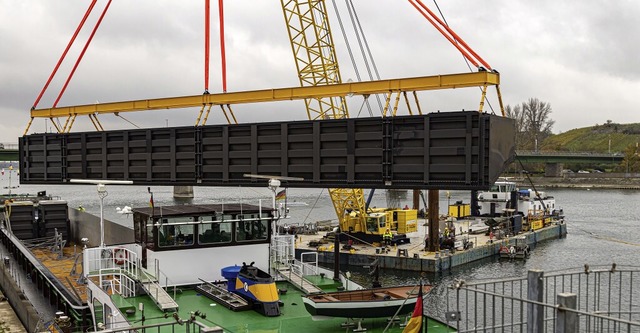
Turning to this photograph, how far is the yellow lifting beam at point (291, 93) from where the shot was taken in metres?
16.8

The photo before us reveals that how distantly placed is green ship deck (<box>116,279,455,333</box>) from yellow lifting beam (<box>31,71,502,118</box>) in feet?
23.2

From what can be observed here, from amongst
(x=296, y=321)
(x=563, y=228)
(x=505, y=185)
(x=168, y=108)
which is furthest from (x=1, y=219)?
(x=563, y=228)

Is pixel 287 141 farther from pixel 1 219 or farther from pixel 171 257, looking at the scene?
pixel 1 219

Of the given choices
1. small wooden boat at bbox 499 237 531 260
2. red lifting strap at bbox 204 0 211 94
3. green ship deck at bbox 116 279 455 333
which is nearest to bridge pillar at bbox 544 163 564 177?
small wooden boat at bbox 499 237 531 260

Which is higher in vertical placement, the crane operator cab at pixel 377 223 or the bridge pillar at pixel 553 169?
the bridge pillar at pixel 553 169

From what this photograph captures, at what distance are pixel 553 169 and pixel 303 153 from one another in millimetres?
157500

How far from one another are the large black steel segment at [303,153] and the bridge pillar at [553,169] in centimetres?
15460

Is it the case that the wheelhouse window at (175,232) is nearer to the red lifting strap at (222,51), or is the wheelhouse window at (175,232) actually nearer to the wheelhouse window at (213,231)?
the wheelhouse window at (213,231)

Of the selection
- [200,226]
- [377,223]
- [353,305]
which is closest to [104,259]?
[200,226]

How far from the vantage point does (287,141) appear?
19.6 m

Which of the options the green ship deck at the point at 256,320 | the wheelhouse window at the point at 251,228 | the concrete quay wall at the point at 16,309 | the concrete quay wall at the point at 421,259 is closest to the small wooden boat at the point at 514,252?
the concrete quay wall at the point at 421,259

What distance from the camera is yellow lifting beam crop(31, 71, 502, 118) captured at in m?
16.8

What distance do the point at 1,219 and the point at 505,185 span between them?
52.5 m

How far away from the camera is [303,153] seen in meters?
19.2
